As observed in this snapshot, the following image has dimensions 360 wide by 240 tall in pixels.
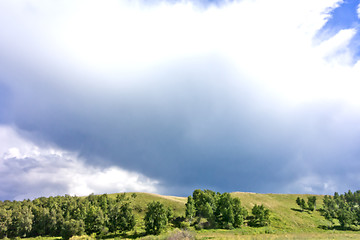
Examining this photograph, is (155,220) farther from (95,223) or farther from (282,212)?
(282,212)

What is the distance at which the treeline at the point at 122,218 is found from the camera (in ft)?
321

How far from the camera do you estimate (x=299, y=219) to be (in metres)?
118

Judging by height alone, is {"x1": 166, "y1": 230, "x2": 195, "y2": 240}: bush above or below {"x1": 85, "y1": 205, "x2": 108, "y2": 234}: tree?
above

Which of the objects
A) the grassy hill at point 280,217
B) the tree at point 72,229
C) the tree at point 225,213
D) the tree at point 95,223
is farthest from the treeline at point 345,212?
the tree at point 72,229

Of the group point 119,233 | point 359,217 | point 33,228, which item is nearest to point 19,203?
point 33,228

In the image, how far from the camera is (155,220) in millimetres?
94938

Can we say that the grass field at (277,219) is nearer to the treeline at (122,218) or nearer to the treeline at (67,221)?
the treeline at (122,218)

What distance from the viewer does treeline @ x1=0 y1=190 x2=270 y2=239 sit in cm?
9775

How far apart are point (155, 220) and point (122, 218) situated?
56.8ft

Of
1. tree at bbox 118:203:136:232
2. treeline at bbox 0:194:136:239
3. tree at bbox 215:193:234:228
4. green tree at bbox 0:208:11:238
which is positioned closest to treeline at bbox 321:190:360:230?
tree at bbox 215:193:234:228

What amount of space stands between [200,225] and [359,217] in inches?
3841

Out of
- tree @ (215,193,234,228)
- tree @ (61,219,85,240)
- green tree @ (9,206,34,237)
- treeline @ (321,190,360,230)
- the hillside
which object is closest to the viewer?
tree @ (61,219,85,240)

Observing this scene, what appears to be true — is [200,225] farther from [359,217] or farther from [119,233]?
[359,217]

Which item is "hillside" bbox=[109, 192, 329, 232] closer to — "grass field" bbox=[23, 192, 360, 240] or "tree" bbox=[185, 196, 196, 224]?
"grass field" bbox=[23, 192, 360, 240]
